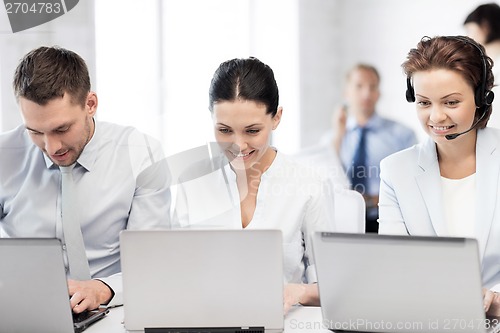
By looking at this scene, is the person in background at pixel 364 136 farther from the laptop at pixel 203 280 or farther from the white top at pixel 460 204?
the laptop at pixel 203 280

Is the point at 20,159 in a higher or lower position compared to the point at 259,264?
higher

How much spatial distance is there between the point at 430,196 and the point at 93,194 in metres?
1.00

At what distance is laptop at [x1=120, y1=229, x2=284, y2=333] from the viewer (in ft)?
4.47

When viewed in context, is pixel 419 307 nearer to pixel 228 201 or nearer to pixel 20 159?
pixel 228 201

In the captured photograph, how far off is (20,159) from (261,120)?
0.76 meters

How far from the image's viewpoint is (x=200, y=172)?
2.31m

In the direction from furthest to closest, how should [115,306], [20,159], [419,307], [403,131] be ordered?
1. [403,131]
2. [20,159]
3. [115,306]
4. [419,307]

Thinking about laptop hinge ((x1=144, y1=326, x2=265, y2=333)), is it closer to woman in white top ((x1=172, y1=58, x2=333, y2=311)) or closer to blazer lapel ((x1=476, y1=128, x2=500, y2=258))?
woman in white top ((x1=172, y1=58, x2=333, y2=311))

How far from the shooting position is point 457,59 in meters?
1.79

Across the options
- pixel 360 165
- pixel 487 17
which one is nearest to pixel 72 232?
pixel 360 165

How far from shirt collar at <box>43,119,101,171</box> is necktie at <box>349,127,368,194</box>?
2.25 metres

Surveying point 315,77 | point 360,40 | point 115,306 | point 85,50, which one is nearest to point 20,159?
point 115,306

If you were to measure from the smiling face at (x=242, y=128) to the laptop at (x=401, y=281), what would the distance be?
70 cm

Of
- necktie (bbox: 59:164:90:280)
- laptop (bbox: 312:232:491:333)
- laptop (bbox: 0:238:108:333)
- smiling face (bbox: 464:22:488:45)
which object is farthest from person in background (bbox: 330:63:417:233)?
laptop (bbox: 0:238:108:333)
